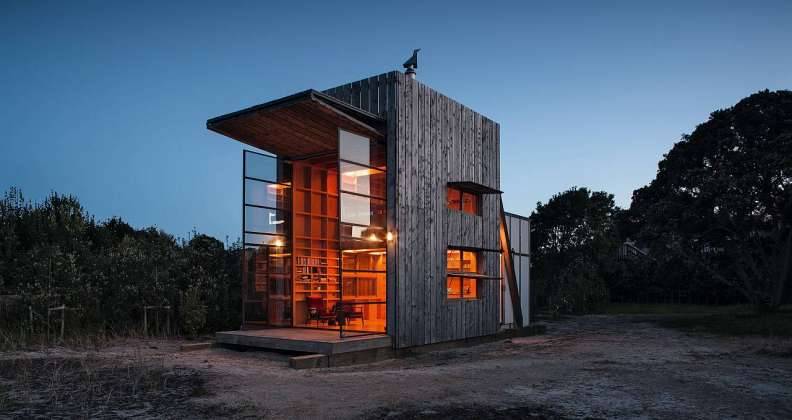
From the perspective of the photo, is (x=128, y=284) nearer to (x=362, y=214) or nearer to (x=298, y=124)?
(x=298, y=124)

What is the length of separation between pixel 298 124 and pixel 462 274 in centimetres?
528

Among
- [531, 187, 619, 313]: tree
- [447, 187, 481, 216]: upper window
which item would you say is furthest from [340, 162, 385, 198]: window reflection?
[531, 187, 619, 313]: tree

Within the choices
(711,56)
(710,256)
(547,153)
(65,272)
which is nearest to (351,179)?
(65,272)

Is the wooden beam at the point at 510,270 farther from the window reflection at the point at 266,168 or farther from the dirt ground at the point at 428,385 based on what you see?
the window reflection at the point at 266,168

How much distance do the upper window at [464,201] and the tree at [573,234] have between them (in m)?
15.9

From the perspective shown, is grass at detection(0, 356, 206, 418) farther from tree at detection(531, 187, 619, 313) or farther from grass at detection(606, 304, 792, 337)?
tree at detection(531, 187, 619, 313)

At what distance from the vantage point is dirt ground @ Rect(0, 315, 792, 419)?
6.40 metres

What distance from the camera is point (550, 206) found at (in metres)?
40.0

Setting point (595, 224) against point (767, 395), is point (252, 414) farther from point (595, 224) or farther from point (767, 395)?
point (595, 224)

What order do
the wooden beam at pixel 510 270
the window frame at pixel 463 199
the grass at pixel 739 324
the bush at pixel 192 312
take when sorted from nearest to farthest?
the bush at pixel 192 312 → the window frame at pixel 463 199 → the wooden beam at pixel 510 270 → the grass at pixel 739 324

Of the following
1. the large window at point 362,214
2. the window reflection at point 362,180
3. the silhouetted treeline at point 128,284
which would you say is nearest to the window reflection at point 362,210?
the large window at point 362,214

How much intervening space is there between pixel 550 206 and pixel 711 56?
2360 cm

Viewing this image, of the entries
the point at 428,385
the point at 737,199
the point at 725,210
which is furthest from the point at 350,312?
the point at 725,210

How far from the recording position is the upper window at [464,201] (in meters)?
14.0
